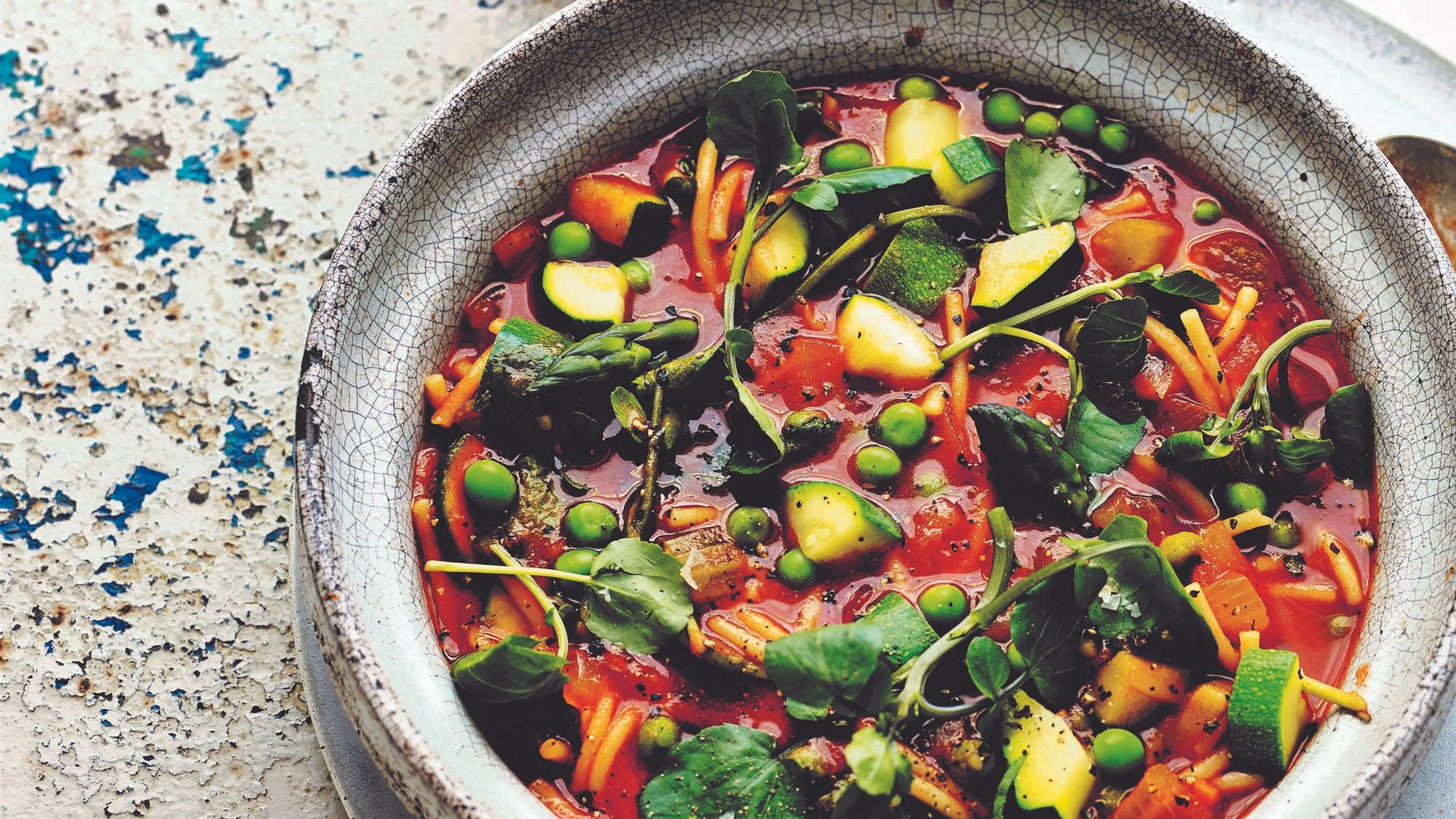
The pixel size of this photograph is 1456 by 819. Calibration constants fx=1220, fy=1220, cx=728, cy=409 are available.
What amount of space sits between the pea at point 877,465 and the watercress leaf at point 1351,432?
1.27 meters

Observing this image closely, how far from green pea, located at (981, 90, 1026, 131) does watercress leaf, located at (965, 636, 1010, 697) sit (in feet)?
5.71

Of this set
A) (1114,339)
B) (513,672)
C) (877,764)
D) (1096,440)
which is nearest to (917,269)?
(1114,339)

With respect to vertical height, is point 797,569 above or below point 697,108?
below

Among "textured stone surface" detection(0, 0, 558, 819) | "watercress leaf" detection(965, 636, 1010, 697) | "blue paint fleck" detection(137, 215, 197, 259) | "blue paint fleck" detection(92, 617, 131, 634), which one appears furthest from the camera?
"blue paint fleck" detection(137, 215, 197, 259)

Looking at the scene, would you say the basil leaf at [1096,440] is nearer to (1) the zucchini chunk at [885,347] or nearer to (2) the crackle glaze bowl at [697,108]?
(1) the zucchini chunk at [885,347]

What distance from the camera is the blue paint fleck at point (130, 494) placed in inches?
170

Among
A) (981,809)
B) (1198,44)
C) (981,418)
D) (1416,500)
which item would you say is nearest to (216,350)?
(981,418)

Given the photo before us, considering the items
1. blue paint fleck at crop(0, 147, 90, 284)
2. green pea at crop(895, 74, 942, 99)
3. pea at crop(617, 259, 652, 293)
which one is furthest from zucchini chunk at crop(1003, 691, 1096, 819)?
blue paint fleck at crop(0, 147, 90, 284)

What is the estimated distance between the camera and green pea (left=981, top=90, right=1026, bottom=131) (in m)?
3.91

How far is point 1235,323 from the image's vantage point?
11.9ft

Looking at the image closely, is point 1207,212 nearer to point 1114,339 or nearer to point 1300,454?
point 1114,339

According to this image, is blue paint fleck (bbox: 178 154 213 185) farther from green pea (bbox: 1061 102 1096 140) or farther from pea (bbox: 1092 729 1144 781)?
pea (bbox: 1092 729 1144 781)

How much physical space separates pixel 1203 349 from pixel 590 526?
1852 millimetres

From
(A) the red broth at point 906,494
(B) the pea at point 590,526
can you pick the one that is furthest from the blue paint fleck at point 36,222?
(B) the pea at point 590,526
